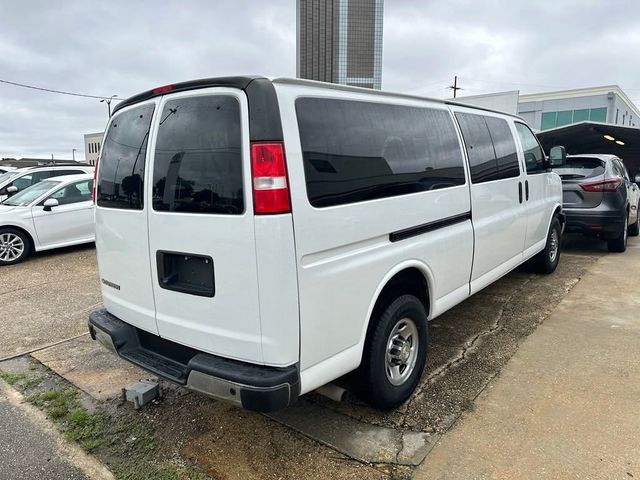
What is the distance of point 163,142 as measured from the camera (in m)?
2.65

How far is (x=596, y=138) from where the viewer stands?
15.1m

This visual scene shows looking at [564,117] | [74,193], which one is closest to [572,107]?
[564,117]

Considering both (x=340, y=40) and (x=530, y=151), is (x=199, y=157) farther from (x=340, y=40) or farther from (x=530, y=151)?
(x=340, y=40)

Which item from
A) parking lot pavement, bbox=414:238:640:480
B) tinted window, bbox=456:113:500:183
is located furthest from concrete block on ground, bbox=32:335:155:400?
tinted window, bbox=456:113:500:183

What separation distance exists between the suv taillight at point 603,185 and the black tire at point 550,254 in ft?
5.25

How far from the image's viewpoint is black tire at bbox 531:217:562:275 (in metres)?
6.14

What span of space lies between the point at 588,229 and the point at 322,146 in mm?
6768

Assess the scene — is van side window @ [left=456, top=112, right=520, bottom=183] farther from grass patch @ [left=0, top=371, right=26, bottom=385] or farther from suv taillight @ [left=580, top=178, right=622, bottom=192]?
grass patch @ [left=0, top=371, right=26, bottom=385]

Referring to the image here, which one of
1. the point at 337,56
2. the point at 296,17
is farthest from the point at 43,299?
the point at 296,17

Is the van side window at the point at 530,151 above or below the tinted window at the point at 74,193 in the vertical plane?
above

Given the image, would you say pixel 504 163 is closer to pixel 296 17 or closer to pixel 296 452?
pixel 296 452

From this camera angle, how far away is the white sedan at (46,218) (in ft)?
26.5

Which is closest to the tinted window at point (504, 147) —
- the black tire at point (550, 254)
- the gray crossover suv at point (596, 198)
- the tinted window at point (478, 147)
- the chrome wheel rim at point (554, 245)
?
the tinted window at point (478, 147)

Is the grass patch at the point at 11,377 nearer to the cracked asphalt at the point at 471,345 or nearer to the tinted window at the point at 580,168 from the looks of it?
the cracked asphalt at the point at 471,345
